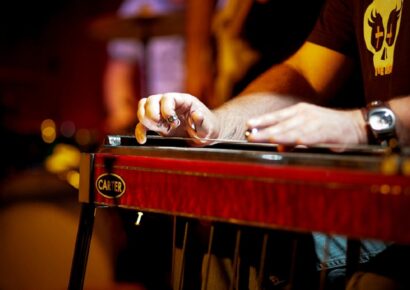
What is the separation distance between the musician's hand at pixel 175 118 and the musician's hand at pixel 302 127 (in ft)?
0.83

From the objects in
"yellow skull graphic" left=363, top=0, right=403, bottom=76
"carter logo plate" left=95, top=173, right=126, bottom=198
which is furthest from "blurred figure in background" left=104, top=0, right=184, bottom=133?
"carter logo plate" left=95, top=173, right=126, bottom=198

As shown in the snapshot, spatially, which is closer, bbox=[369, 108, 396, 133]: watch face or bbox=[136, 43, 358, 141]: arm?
bbox=[369, 108, 396, 133]: watch face

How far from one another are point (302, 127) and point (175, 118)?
409 mm

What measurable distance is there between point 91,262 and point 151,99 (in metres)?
2.13

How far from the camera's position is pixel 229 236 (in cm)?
119

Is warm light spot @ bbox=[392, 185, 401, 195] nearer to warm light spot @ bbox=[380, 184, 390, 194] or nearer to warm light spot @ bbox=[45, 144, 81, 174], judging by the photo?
warm light spot @ bbox=[380, 184, 390, 194]

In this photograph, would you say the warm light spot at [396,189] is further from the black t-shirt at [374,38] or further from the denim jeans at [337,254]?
the black t-shirt at [374,38]

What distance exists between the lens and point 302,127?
0.99 metres

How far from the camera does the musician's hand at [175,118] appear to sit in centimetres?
127

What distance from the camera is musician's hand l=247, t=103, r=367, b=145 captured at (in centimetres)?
99

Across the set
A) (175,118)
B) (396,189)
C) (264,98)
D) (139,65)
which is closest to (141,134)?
(175,118)

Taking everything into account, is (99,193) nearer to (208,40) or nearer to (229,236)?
(229,236)

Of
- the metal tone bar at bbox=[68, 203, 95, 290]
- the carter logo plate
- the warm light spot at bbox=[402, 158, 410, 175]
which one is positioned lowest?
the metal tone bar at bbox=[68, 203, 95, 290]

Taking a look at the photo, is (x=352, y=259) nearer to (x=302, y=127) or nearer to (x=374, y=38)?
(x=302, y=127)
